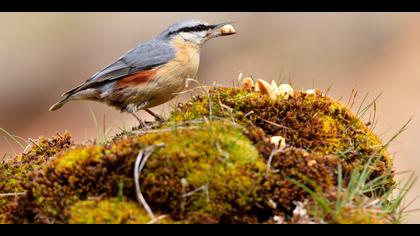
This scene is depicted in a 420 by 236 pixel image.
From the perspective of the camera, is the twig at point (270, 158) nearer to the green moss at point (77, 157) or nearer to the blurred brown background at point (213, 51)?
the green moss at point (77, 157)

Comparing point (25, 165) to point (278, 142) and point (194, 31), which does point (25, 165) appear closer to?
point (278, 142)

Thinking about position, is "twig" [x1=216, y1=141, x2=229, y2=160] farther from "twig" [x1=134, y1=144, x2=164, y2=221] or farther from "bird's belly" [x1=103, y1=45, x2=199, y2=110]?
"bird's belly" [x1=103, y1=45, x2=199, y2=110]

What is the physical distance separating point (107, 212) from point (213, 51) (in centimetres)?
1103

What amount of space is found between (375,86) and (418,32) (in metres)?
2.07

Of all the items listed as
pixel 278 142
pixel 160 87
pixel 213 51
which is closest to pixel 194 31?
pixel 160 87

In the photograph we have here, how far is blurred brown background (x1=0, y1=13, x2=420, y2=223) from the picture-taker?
13141 millimetres

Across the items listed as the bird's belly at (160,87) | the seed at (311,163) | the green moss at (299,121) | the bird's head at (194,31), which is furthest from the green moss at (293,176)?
the bird's head at (194,31)

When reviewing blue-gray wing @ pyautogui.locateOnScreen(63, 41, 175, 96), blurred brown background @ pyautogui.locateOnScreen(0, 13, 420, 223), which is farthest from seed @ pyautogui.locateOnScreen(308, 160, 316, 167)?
blurred brown background @ pyautogui.locateOnScreen(0, 13, 420, 223)

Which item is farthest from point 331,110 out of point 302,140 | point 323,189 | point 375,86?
point 375,86

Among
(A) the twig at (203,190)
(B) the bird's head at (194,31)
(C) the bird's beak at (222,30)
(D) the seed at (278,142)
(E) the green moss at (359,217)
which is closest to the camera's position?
(E) the green moss at (359,217)

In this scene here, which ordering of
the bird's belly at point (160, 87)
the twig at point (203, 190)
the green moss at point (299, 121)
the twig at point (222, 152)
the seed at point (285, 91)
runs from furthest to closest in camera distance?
the bird's belly at point (160, 87), the seed at point (285, 91), the green moss at point (299, 121), the twig at point (222, 152), the twig at point (203, 190)

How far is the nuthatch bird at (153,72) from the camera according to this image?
6676 millimetres

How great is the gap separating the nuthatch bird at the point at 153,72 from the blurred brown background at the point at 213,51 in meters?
5.74
